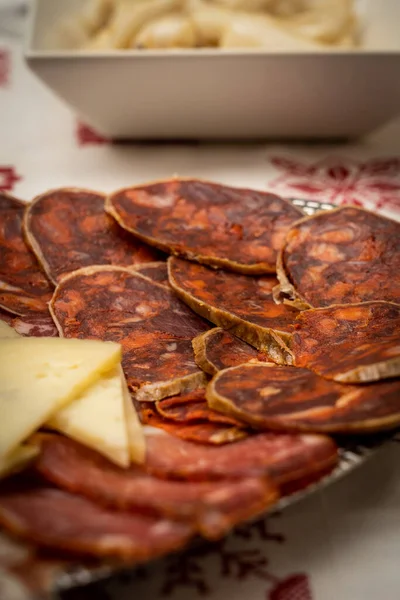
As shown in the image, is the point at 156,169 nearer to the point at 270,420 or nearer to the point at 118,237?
the point at 118,237

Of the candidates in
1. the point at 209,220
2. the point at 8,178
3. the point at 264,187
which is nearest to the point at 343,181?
the point at 264,187

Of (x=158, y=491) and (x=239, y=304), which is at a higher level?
(x=239, y=304)

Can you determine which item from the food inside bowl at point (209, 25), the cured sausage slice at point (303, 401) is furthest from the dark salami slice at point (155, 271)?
the food inside bowl at point (209, 25)

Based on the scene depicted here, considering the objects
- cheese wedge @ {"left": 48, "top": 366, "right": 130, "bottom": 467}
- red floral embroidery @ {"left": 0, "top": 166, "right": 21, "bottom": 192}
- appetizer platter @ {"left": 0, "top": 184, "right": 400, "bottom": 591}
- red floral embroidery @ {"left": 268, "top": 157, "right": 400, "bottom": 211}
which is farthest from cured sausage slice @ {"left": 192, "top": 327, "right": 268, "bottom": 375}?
red floral embroidery @ {"left": 0, "top": 166, "right": 21, "bottom": 192}

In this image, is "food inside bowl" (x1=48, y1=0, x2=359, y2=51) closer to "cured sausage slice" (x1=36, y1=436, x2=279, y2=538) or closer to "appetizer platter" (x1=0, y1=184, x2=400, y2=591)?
"appetizer platter" (x1=0, y1=184, x2=400, y2=591)

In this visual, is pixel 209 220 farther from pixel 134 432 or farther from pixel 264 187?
pixel 134 432

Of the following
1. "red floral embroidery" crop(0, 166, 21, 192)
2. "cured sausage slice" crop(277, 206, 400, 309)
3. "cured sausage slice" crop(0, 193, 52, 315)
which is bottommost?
"cured sausage slice" crop(0, 193, 52, 315)
